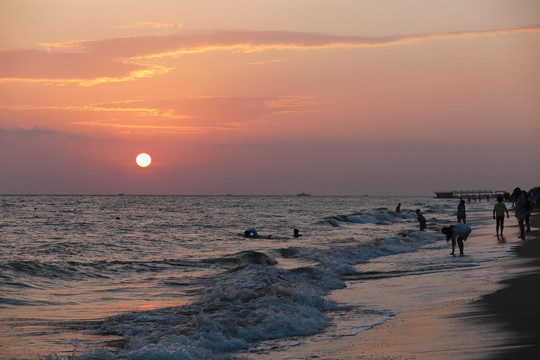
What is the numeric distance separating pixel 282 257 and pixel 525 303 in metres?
17.8

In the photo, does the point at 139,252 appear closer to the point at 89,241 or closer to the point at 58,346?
the point at 89,241

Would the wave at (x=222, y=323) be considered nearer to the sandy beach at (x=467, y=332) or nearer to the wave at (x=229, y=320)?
the wave at (x=229, y=320)

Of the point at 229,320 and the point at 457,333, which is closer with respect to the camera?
the point at 457,333

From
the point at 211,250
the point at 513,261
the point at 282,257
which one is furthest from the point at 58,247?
the point at 513,261

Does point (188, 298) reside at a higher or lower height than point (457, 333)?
lower

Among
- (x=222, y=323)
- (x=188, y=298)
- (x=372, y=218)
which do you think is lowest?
(x=372, y=218)

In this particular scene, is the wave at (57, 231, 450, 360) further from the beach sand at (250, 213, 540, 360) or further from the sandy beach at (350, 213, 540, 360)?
the sandy beach at (350, 213, 540, 360)

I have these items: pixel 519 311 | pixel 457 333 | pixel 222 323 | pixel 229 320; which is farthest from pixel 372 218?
pixel 457 333

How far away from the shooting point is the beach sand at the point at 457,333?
8.56 metres

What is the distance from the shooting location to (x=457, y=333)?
976 cm

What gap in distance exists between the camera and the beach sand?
8562 millimetres

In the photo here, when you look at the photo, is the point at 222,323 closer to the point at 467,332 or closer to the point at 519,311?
the point at 467,332

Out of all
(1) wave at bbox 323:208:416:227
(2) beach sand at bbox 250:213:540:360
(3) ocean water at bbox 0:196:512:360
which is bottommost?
(1) wave at bbox 323:208:416:227

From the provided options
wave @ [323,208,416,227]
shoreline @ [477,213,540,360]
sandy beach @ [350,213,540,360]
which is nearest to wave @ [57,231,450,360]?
sandy beach @ [350,213,540,360]
